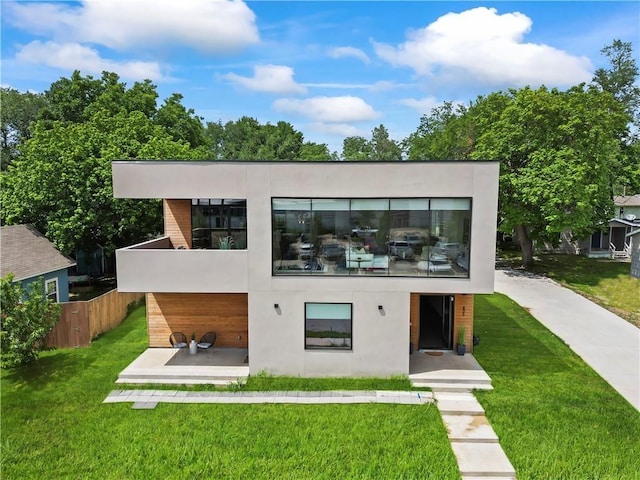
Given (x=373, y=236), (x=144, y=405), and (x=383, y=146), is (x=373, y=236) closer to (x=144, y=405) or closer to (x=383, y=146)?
(x=144, y=405)

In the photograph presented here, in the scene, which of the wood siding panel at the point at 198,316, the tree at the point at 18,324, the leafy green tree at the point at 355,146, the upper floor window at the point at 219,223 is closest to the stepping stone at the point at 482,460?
the wood siding panel at the point at 198,316

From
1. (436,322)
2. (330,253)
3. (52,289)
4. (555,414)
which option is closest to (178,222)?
(330,253)

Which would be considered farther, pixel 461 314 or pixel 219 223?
pixel 219 223

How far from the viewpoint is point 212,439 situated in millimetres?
8516

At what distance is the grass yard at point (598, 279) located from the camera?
64.9 ft

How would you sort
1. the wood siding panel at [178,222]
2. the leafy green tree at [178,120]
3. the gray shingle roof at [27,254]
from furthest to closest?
the leafy green tree at [178,120] < the gray shingle roof at [27,254] < the wood siding panel at [178,222]

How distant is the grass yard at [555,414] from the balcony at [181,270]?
702 centimetres

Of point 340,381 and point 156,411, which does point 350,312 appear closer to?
point 340,381

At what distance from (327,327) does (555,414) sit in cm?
570

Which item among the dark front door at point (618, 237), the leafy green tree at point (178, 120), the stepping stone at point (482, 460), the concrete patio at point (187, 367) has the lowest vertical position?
the stepping stone at point (482, 460)

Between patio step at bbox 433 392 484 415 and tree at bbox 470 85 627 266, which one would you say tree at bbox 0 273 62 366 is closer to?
patio step at bbox 433 392 484 415

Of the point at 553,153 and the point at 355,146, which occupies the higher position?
the point at 355,146

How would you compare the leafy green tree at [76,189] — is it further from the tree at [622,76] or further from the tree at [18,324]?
the tree at [622,76]

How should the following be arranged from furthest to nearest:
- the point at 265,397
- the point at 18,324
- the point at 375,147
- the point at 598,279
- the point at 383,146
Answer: the point at 375,147
the point at 383,146
the point at 598,279
the point at 18,324
the point at 265,397
